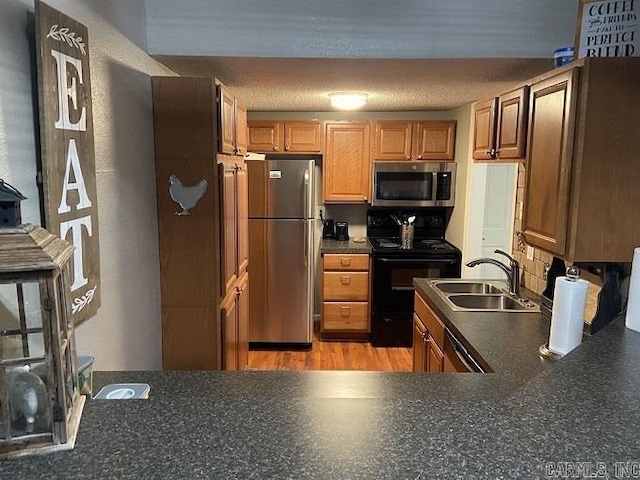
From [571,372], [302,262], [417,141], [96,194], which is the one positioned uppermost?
[417,141]

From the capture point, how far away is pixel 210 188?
2309mm

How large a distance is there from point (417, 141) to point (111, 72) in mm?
3182

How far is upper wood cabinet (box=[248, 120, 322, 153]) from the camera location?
452 centimetres

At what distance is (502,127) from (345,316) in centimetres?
254

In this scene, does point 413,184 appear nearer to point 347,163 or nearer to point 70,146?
point 347,163

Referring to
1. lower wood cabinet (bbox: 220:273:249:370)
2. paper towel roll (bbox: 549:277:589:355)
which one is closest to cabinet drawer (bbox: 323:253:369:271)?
lower wood cabinet (bbox: 220:273:249:370)

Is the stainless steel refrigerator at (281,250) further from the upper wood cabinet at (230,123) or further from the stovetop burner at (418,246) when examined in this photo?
the upper wood cabinet at (230,123)

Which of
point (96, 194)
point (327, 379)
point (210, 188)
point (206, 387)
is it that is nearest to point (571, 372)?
point (327, 379)

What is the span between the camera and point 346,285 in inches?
174

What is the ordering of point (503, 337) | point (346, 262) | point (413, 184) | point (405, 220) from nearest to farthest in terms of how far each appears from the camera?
1. point (503, 337)
2. point (346, 262)
3. point (413, 184)
4. point (405, 220)

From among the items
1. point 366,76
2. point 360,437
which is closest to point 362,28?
point 366,76

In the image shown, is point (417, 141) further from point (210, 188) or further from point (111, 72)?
point (111, 72)

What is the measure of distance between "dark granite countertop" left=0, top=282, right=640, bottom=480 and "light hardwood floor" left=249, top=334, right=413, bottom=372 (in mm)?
3020

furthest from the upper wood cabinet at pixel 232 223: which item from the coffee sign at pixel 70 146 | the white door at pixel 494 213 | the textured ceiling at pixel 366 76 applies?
the white door at pixel 494 213
